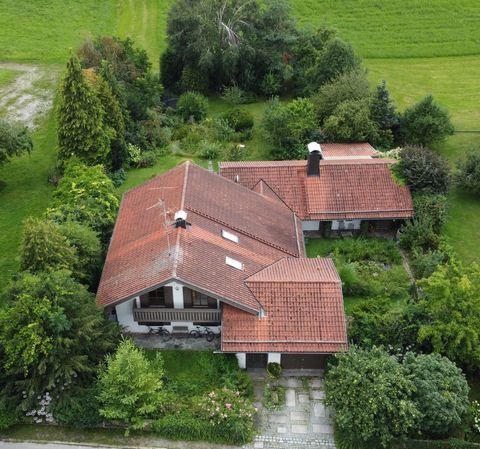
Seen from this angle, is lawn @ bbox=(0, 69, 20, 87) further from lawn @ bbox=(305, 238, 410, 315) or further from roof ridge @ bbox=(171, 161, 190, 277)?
lawn @ bbox=(305, 238, 410, 315)

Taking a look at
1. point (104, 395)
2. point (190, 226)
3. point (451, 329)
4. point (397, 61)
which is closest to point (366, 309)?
point (451, 329)

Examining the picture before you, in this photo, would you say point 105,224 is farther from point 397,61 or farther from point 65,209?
point 397,61

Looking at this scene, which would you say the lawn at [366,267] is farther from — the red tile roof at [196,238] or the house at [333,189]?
the red tile roof at [196,238]

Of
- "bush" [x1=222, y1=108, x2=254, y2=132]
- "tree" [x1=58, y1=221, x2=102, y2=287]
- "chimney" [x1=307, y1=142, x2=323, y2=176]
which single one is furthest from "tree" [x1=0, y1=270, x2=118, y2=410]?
"bush" [x1=222, y1=108, x2=254, y2=132]

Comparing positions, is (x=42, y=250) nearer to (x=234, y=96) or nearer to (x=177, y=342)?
(x=177, y=342)

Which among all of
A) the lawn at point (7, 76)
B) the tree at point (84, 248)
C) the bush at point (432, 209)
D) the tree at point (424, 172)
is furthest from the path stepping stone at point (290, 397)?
the lawn at point (7, 76)

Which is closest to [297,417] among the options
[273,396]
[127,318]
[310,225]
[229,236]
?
[273,396]
